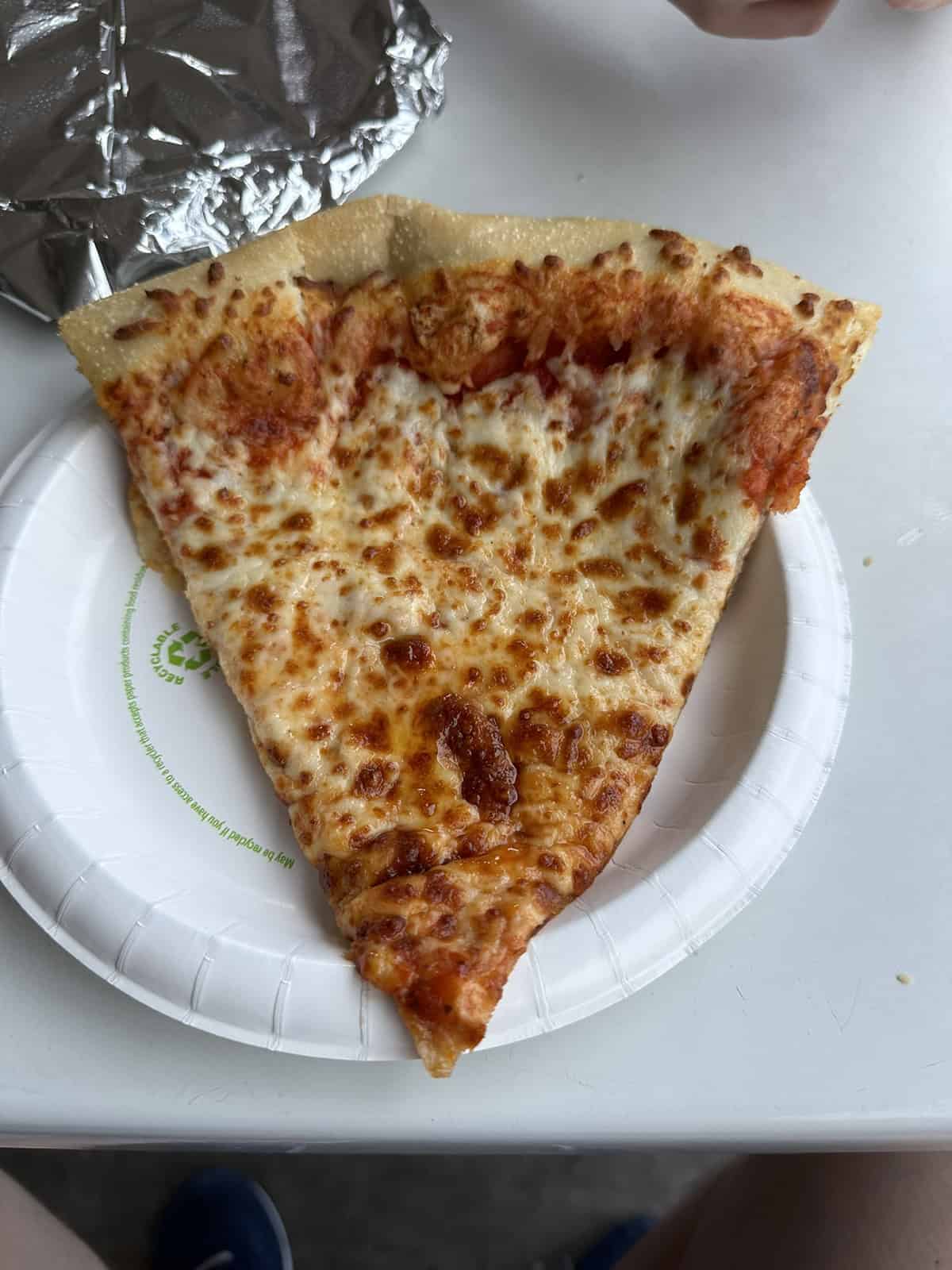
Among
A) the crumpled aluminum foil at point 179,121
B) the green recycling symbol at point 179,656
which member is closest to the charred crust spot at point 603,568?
the green recycling symbol at point 179,656

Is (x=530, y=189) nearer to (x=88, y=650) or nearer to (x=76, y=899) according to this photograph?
(x=88, y=650)

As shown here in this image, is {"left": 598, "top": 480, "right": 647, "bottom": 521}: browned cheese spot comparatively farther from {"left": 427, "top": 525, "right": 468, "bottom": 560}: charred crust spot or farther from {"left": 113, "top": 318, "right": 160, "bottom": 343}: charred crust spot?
{"left": 113, "top": 318, "right": 160, "bottom": 343}: charred crust spot

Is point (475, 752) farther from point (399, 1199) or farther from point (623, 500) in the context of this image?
point (399, 1199)

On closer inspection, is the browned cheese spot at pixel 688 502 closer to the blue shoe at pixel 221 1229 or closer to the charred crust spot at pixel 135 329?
the charred crust spot at pixel 135 329

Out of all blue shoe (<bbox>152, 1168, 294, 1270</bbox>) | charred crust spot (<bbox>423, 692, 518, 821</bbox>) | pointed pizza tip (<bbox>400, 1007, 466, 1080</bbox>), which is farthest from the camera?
blue shoe (<bbox>152, 1168, 294, 1270</bbox>)

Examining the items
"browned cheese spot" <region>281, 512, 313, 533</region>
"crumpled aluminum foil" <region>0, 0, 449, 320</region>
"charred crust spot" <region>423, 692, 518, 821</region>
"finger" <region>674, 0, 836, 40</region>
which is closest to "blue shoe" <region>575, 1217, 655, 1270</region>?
"charred crust spot" <region>423, 692, 518, 821</region>

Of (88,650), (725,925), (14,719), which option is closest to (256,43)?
(88,650)
